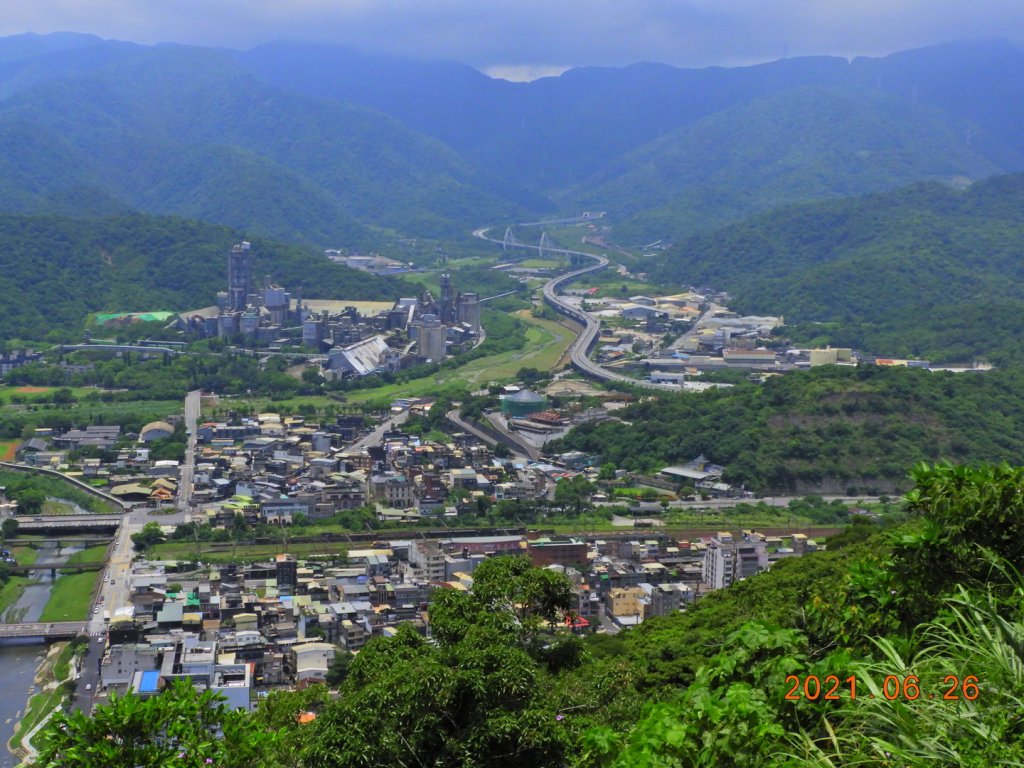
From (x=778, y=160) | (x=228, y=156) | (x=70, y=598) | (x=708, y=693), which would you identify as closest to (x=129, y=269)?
(x=70, y=598)

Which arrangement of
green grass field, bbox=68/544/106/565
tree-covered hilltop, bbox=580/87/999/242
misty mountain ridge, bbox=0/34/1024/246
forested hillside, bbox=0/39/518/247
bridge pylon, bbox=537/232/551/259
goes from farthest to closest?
tree-covered hilltop, bbox=580/87/999/242 < misty mountain ridge, bbox=0/34/1024/246 < forested hillside, bbox=0/39/518/247 < bridge pylon, bbox=537/232/551/259 < green grass field, bbox=68/544/106/565

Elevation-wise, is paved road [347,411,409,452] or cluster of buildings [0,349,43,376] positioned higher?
paved road [347,411,409,452]

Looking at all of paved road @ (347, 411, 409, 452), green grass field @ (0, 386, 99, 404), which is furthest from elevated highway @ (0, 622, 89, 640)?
green grass field @ (0, 386, 99, 404)

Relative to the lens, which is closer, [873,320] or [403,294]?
[873,320]

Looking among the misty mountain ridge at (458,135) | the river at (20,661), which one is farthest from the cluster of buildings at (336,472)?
the misty mountain ridge at (458,135)

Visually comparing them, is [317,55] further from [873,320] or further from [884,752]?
[884,752]

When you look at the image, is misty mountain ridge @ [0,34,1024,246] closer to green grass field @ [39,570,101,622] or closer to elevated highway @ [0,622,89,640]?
green grass field @ [39,570,101,622]

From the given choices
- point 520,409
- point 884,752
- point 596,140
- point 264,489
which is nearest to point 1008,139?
point 596,140
